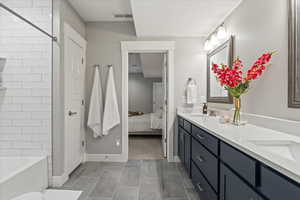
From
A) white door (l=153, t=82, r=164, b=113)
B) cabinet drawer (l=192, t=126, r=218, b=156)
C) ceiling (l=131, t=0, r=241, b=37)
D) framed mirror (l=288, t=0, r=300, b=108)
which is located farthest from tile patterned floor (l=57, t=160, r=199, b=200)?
white door (l=153, t=82, r=164, b=113)

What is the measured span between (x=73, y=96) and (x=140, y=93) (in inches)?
214

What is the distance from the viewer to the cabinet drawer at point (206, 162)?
1516mm

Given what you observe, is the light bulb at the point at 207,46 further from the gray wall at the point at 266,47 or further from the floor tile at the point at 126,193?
the floor tile at the point at 126,193

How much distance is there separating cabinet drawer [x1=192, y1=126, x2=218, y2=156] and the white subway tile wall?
5.99ft

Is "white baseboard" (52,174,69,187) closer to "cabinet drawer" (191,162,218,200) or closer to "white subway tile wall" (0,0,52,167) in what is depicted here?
"white subway tile wall" (0,0,52,167)

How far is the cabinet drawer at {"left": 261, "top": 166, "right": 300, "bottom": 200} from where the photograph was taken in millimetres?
712

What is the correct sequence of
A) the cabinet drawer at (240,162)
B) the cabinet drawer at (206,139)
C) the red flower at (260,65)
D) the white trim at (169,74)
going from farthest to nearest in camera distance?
the white trim at (169,74)
the red flower at (260,65)
the cabinet drawer at (206,139)
the cabinet drawer at (240,162)

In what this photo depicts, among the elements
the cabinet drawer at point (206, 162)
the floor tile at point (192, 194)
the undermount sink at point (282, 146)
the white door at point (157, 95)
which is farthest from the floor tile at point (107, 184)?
the white door at point (157, 95)

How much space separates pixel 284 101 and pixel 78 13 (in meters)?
3.05

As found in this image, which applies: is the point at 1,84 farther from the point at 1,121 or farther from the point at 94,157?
the point at 94,157

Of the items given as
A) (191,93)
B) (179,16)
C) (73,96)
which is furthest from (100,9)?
(191,93)

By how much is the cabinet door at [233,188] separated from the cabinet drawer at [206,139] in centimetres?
18

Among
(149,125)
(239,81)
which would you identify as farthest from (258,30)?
(149,125)

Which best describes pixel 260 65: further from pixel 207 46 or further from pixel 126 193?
pixel 126 193
